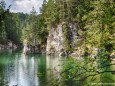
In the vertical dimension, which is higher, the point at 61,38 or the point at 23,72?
the point at 61,38

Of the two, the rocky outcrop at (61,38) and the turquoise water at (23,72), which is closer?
the turquoise water at (23,72)

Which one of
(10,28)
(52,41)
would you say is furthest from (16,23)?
(52,41)

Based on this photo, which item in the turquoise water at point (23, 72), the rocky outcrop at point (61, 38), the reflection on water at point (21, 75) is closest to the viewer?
the turquoise water at point (23, 72)

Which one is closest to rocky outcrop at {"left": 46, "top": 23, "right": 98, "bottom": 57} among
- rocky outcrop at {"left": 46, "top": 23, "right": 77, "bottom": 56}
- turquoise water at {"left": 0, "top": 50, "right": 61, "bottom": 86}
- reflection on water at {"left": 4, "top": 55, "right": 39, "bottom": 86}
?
rocky outcrop at {"left": 46, "top": 23, "right": 77, "bottom": 56}

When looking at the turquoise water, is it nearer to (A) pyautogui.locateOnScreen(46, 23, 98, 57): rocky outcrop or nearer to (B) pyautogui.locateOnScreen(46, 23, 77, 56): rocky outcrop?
(A) pyautogui.locateOnScreen(46, 23, 98, 57): rocky outcrop

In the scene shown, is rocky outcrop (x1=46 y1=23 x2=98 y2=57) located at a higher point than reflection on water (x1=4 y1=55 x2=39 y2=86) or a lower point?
higher

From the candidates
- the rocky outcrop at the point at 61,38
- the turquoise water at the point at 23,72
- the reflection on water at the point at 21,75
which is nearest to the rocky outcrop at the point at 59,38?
the rocky outcrop at the point at 61,38

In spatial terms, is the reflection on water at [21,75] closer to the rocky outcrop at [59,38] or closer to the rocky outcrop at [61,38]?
the rocky outcrop at [61,38]

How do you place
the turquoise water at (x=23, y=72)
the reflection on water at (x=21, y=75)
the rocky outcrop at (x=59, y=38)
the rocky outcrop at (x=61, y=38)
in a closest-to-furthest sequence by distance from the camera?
1. the turquoise water at (x=23, y=72)
2. the reflection on water at (x=21, y=75)
3. the rocky outcrop at (x=61, y=38)
4. the rocky outcrop at (x=59, y=38)

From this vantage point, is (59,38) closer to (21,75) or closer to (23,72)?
(23,72)

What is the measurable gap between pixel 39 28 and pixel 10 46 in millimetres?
35388

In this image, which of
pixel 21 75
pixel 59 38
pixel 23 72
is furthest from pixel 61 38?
pixel 21 75

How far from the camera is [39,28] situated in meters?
87.6

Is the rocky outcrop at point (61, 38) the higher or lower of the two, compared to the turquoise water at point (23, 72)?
higher
